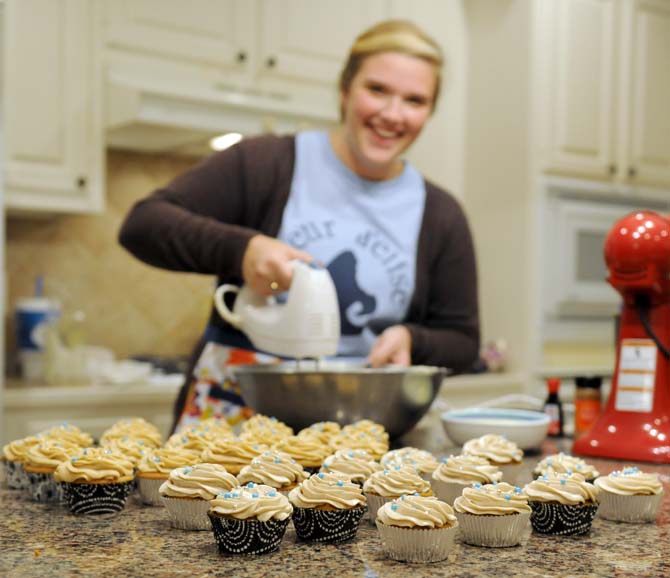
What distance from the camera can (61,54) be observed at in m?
2.82

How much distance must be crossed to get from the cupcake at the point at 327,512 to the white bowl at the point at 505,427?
1.72 feet

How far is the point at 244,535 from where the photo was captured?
78 centimetres

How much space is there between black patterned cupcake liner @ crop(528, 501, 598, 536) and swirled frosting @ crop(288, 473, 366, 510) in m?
0.18

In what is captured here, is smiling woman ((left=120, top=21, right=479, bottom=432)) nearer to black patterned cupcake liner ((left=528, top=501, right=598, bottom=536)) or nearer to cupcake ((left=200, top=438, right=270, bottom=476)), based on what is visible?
cupcake ((left=200, top=438, right=270, bottom=476))

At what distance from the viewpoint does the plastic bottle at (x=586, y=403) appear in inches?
61.4

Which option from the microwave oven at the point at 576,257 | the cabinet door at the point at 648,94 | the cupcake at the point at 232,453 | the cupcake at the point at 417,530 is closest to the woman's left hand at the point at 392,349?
the cupcake at the point at 232,453

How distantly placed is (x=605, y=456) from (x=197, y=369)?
76cm

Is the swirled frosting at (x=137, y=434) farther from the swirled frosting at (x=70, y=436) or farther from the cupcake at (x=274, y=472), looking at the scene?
the cupcake at (x=274, y=472)

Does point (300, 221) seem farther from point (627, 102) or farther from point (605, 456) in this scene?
point (627, 102)

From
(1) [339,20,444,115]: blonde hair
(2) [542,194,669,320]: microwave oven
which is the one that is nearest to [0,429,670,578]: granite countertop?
(1) [339,20,444,115]: blonde hair

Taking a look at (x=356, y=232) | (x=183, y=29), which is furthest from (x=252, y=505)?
(x=183, y=29)

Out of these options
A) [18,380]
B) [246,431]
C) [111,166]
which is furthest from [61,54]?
[246,431]

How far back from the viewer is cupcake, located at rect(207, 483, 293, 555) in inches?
30.9

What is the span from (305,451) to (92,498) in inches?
10.5
